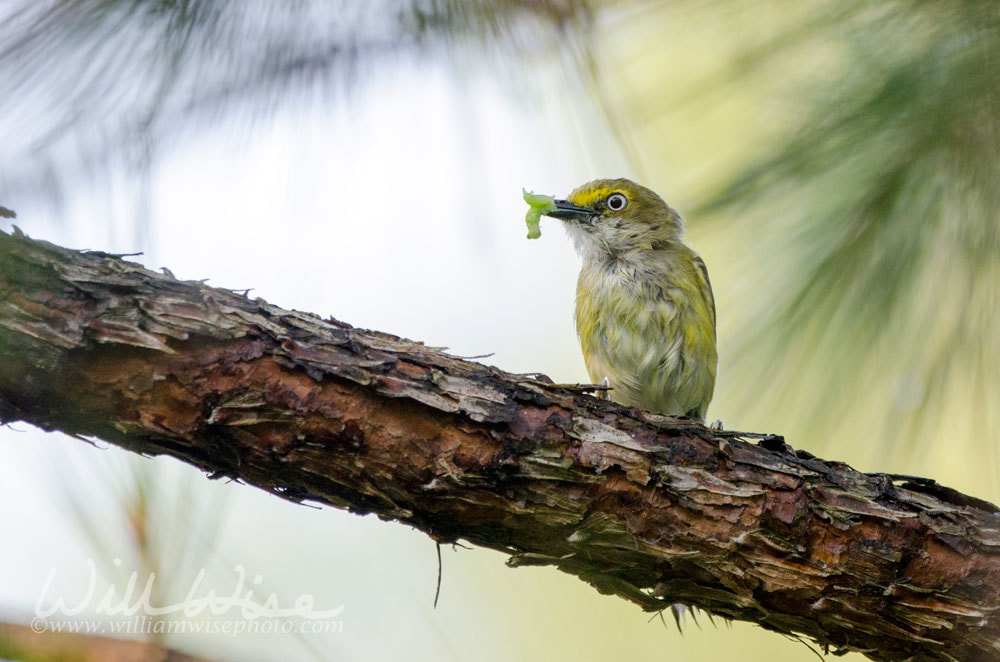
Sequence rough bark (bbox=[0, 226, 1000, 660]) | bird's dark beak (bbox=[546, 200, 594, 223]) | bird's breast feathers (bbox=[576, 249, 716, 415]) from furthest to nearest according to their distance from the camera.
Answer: bird's dark beak (bbox=[546, 200, 594, 223]), bird's breast feathers (bbox=[576, 249, 716, 415]), rough bark (bbox=[0, 226, 1000, 660])

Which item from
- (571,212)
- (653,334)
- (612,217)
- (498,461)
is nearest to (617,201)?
(612,217)

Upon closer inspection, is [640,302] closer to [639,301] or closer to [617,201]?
[639,301]

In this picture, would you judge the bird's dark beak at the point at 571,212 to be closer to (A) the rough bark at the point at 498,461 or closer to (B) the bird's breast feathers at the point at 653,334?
(B) the bird's breast feathers at the point at 653,334

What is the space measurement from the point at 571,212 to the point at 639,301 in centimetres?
71

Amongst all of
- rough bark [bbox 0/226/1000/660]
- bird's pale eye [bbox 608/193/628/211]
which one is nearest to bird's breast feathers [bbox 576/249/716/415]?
bird's pale eye [bbox 608/193/628/211]

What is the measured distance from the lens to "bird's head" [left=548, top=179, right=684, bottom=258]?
16.3ft

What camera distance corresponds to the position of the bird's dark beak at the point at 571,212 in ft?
16.3

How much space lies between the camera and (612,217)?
16.6 feet

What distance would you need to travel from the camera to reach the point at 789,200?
256cm

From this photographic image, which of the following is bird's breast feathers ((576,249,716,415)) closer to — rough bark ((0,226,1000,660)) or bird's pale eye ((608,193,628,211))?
bird's pale eye ((608,193,628,211))

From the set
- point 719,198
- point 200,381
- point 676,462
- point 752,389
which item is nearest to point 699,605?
point 676,462

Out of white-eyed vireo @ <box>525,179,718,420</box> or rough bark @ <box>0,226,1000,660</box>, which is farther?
white-eyed vireo @ <box>525,179,718,420</box>

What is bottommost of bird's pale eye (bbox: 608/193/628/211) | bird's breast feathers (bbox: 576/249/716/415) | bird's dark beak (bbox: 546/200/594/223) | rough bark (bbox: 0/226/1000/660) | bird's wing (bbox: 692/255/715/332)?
rough bark (bbox: 0/226/1000/660)

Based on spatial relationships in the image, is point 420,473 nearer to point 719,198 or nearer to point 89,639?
point 89,639
